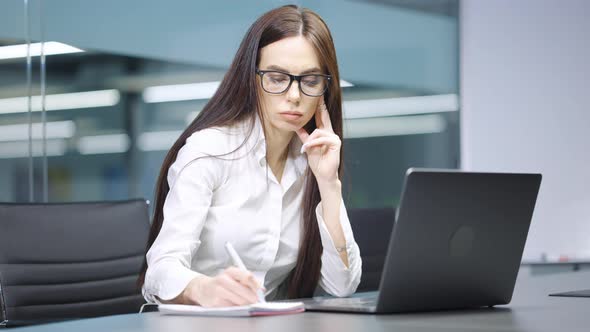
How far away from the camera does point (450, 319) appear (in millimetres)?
1479

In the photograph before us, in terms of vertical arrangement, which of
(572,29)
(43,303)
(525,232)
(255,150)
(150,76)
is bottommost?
(43,303)

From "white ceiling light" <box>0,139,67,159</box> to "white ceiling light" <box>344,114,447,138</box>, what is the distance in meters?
1.84

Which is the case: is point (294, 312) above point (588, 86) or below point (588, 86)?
below

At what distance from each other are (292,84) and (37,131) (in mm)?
1868

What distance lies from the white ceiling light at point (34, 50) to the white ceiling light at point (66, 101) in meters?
0.18

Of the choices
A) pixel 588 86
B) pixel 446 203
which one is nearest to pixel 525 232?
pixel 446 203

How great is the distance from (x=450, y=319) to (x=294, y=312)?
0.94ft

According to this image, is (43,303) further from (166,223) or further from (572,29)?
(572,29)

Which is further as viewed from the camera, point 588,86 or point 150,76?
point 588,86

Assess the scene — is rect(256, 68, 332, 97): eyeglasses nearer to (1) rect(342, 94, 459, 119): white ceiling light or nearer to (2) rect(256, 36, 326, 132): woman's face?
(2) rect(256, 36, 326, 132): woman's face

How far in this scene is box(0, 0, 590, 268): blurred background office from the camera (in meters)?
3.67

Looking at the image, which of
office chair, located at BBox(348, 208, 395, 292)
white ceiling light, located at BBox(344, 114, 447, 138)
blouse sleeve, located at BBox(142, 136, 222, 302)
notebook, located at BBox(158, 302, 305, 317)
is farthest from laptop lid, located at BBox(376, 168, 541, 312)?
white ceiling light, located at BBox(344, 114, 447, 138)

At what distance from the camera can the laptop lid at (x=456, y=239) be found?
146 cm

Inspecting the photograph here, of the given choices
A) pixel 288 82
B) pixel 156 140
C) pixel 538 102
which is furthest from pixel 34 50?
pixel 538 102
